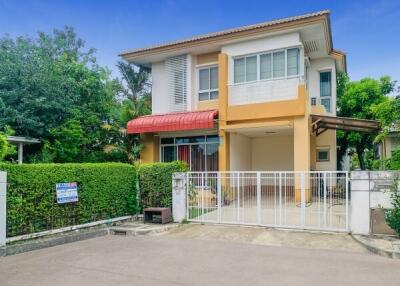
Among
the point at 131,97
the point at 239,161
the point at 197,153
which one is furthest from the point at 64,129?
the point at 131,97

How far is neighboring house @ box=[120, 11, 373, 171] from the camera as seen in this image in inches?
622

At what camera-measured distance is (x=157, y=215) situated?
12266 mm

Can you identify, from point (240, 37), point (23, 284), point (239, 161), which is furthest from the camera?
point (239, 161)

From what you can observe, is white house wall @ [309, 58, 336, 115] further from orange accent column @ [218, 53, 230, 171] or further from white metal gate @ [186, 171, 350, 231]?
white metal gate @ [186, 171, 350, 231]

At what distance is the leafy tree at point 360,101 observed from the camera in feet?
75.5

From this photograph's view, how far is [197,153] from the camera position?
61.3 feet

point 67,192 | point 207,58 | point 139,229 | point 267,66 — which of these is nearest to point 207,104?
point 207,58

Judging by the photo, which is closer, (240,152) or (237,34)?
(237,34)

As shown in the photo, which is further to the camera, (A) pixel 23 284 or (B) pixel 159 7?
(B) pixel 159 7

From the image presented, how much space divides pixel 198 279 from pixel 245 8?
1592cm

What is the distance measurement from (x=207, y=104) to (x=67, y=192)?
378 inches

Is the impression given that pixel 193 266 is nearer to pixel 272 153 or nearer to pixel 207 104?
pixel 207 104

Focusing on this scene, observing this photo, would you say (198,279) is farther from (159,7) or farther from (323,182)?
(159,7)

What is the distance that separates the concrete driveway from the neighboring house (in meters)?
8.00
